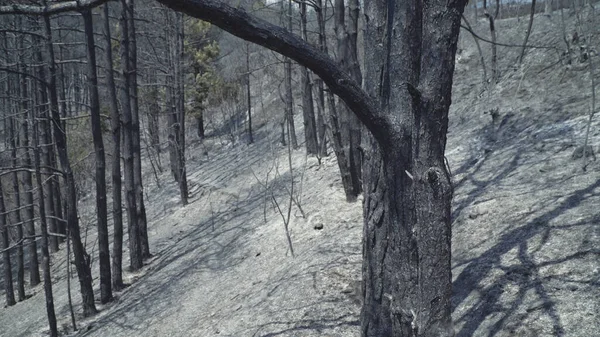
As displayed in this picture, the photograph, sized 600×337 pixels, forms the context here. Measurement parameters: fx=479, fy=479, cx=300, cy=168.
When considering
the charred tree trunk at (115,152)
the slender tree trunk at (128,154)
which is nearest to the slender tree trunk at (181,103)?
the slender tree trunk at (128,154)

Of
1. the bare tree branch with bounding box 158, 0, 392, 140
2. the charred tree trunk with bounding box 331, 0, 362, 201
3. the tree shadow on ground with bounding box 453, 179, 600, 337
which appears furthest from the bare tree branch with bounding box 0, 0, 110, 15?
the charred tree trunk with bounding box 331, 0, 362, 201

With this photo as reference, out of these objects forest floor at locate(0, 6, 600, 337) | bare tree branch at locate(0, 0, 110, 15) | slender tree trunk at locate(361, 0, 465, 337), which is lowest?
forest floor at locate(0, 6, 600, 337)

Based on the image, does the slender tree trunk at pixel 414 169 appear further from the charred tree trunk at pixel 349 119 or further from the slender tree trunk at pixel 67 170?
the slender tree trunk at pixel 67 170

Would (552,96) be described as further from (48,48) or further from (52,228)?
(52,228)

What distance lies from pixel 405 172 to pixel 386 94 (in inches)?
18.5

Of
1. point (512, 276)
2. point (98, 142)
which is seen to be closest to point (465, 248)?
point (512, 276)

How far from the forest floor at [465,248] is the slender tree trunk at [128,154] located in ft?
2.01

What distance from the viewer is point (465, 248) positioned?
5.05 metres

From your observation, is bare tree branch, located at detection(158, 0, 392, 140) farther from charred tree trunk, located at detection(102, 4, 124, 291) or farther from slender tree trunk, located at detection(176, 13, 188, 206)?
slender tree trunk, located at detection(176, 13, 188, 206)

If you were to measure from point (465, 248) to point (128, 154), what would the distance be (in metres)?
8.15

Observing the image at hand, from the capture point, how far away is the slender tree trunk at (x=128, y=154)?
10438mm

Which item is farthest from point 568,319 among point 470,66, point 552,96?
point 470,66

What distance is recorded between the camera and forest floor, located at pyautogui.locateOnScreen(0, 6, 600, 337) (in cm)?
387

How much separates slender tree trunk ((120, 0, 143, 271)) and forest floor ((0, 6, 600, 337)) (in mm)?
613
